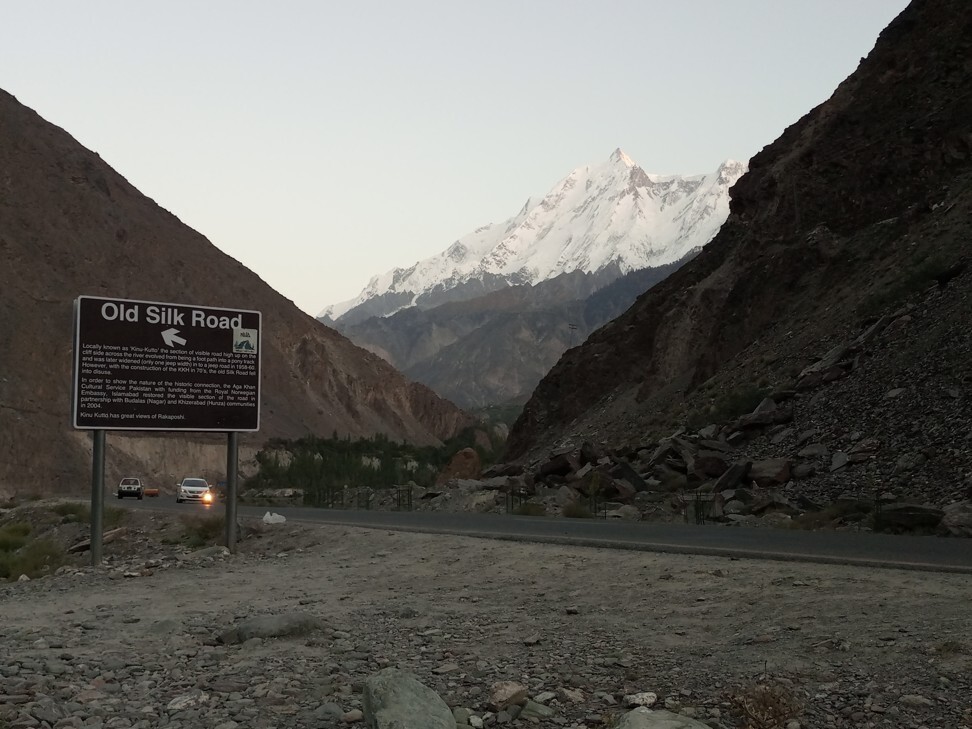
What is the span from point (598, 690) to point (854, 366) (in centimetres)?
2390

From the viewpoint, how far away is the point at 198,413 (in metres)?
18.5

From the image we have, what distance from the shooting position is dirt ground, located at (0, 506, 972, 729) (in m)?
7.19

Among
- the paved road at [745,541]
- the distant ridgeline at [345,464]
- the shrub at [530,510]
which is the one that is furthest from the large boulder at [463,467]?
the paved road at [745,541]

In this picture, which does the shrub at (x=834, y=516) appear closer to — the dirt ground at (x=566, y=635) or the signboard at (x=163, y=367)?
the dirt ground at (x=566, y=635)

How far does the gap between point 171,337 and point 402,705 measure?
42.0 ft

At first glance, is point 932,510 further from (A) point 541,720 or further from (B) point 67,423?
(B) point 67,423

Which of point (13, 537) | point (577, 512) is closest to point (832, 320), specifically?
point (577, 512)

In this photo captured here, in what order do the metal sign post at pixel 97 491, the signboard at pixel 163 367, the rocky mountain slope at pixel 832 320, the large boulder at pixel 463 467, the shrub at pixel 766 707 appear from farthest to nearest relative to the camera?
the large boulder at pixel 463 467 < the rocky mountain slope at pixel 832 320 < the metal sign post at pixel 97 491 < the signboard at pixel 163 367 < the shrub at pixel 766 707

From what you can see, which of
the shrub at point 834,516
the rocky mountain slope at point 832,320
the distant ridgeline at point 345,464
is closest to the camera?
the shrub at point 834,516

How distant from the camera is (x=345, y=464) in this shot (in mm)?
67562

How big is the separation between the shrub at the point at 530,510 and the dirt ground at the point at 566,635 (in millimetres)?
11941

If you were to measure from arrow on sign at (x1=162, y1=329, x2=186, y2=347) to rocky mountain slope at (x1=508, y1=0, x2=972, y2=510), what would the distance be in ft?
44.5

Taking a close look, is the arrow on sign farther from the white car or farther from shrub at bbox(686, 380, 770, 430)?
the white car

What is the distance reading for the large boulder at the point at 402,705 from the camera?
6.68 m
